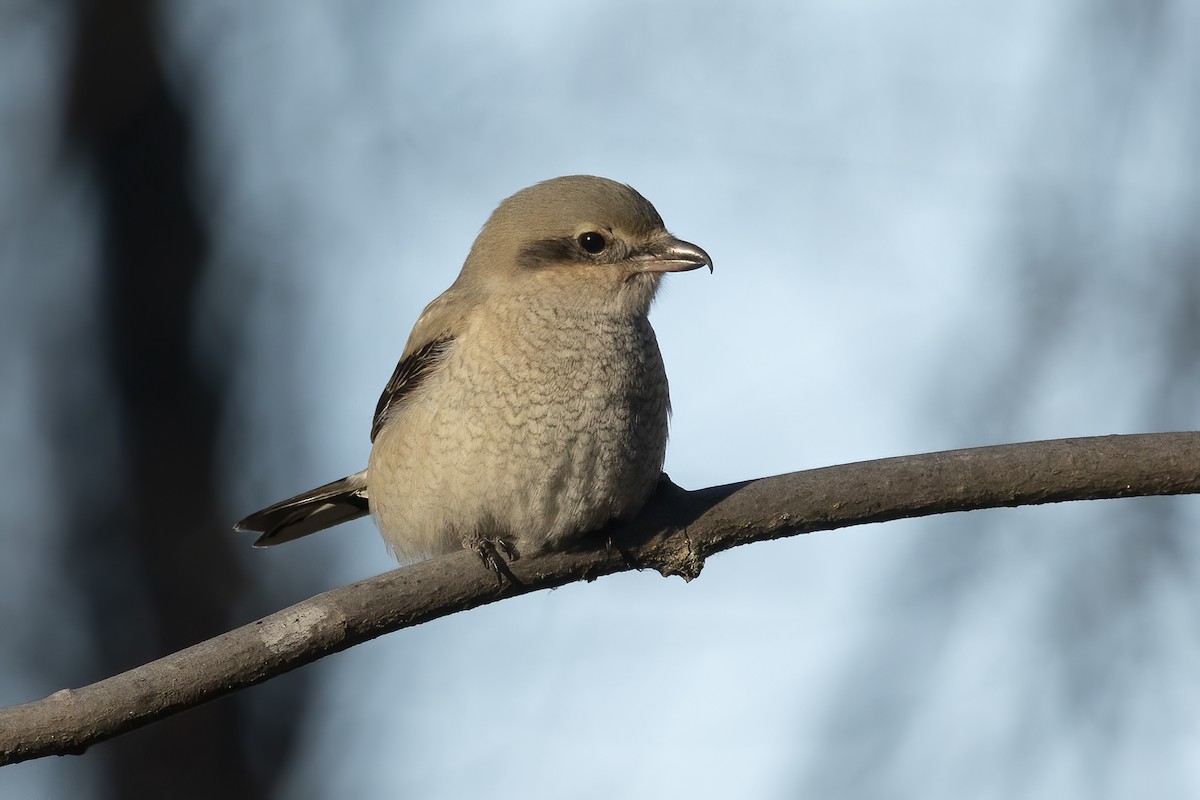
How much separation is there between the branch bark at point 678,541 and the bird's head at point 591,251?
836 millimetres

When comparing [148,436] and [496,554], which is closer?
[496,554]

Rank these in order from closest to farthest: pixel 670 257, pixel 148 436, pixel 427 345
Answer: pixel 670 257, pixel 427 345, pixel 148 436

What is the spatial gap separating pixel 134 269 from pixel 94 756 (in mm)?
2745

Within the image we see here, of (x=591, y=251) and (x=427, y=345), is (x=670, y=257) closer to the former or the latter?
(x=591, y=251)

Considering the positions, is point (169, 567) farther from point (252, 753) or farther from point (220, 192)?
point (220, 192)

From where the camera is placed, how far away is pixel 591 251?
4.45 meters

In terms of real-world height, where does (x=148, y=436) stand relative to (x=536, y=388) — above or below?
below

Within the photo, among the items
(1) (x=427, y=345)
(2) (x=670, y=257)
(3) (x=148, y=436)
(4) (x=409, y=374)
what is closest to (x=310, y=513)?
(4) (x=409, y=374)

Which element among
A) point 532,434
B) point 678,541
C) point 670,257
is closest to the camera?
point 678,541

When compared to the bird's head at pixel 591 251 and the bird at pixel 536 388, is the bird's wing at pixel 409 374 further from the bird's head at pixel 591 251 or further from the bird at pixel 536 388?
the bird's head at pixel 591 251

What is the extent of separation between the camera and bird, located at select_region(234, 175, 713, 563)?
12.9 feet

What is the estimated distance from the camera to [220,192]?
27.2ft

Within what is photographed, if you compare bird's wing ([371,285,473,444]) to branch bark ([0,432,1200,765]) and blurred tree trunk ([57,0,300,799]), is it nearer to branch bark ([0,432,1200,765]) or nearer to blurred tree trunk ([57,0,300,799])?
branch bark ([0,432,1200,765])

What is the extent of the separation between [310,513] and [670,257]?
1735 mm
